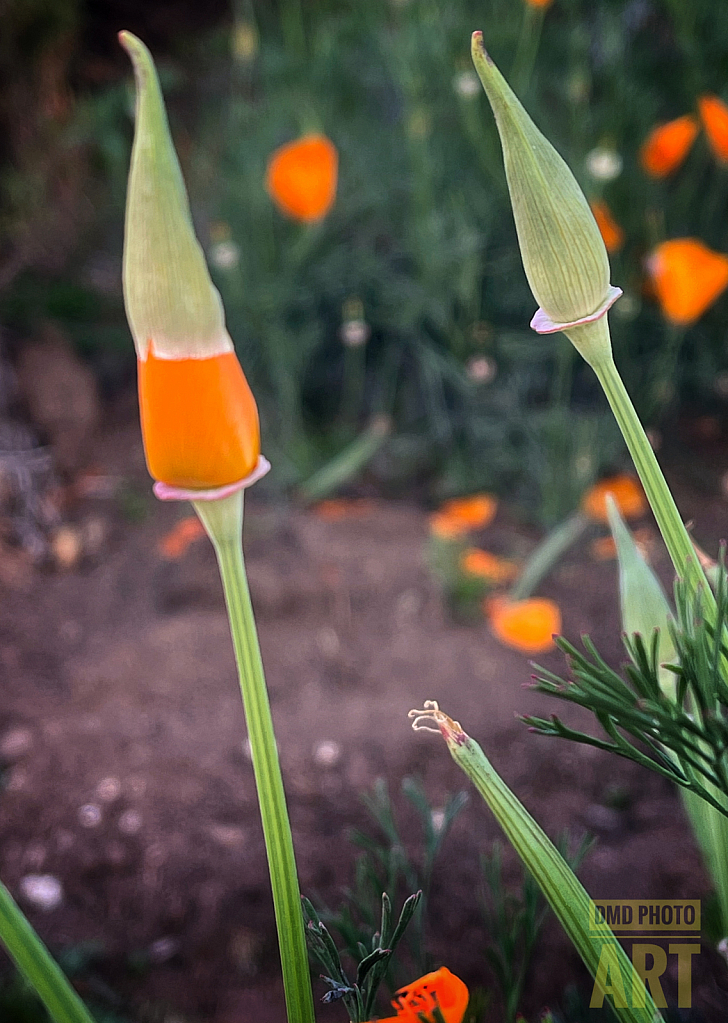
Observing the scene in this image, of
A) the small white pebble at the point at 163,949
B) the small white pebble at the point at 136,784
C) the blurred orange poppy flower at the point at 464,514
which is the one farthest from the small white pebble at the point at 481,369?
the small white pebble at the point at 163,949

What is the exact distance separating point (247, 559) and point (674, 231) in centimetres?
83

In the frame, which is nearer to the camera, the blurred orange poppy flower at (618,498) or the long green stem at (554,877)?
the long green stem at (554,877)

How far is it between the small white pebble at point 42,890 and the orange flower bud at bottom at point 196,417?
515 millimetres

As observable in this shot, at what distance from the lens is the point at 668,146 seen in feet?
3.67

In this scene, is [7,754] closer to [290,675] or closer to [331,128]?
[290,675]

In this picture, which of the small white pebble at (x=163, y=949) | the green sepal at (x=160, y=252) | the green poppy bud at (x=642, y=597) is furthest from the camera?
the small white pebble at (x=163, y=949)

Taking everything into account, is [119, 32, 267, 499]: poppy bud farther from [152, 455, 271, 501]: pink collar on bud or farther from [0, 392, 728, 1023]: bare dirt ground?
[0, 392, 728, 1023]: bare dirt ground

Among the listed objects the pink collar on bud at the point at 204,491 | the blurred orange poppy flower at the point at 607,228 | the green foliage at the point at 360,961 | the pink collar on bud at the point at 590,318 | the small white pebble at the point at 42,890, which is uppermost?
the blurred orange poppy flower at the point at 607,228

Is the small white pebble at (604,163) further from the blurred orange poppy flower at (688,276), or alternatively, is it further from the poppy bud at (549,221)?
the poppy bud at (549,221)

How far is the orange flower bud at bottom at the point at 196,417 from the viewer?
32 centimetres

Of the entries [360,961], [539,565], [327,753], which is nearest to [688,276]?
[539,565]

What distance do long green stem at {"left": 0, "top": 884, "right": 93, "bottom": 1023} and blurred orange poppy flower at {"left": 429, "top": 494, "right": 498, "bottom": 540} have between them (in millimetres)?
781

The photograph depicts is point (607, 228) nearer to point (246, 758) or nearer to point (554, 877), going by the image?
point (246, 758)

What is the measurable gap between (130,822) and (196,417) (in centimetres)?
57
